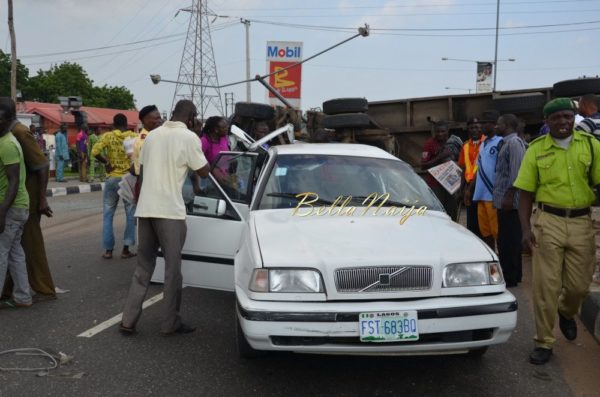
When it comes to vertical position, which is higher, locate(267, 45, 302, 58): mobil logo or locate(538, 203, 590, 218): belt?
locate(267, 45, 302, 58): mobil logo

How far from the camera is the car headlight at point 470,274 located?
3270 mm

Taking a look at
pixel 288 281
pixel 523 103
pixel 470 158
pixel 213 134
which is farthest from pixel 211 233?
pixel 523 103

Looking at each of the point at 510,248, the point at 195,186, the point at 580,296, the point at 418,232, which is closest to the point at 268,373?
the point at 418,232

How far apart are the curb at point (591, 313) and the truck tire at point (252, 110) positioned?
6.12 metres

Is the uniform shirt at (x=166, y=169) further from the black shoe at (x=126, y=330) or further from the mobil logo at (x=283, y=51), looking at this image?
the mobil logo at (x=283, y=51)

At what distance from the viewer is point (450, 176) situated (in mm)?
7379

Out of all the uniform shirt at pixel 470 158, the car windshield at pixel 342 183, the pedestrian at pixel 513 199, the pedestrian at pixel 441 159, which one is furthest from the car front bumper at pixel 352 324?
the pedestrian at pixel 441 159

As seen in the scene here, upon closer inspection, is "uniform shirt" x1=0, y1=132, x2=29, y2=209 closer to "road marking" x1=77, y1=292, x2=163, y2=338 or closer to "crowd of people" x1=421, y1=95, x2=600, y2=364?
"road marking" x1=77, y1=292, x2=163, y2=338

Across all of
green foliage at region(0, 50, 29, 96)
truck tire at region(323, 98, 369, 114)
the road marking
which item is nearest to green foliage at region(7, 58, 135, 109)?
green foliage at region(0, 50, 29, 96)

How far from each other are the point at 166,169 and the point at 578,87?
7.82 metres

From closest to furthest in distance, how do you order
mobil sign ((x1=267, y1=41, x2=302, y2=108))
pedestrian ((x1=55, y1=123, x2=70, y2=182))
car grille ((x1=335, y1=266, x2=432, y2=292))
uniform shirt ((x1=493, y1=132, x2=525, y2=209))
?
car grille ((x1=335, y1=266, x2=432, y2=292)) → uniform shirt ((x1=493, y1=132, x2=525, y2=209)) → pedestrian ((x1=55, y1=123, x2=70, y2=182)) → mobil sign ((x1=267, y1=41, x2=302, y2=108))

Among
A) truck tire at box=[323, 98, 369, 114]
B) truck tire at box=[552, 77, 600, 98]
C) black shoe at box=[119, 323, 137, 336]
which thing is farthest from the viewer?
truck tire at box=[323, 98, 369, 114]

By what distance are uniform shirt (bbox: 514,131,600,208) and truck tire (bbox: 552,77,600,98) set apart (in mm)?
6225

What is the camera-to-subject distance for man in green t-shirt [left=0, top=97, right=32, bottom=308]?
4805 millimetres
